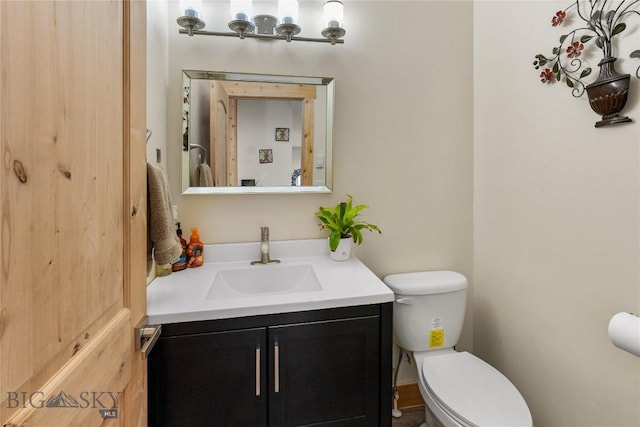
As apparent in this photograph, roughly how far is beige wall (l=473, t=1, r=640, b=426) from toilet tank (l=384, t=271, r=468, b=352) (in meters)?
0.30

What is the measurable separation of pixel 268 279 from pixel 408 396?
1088 mm

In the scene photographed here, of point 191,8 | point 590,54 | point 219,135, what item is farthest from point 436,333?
point 191,8

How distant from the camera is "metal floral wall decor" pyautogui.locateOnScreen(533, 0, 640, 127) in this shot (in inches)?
40.3

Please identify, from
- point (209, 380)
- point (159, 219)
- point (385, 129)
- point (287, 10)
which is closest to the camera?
Result: point (159, 219)

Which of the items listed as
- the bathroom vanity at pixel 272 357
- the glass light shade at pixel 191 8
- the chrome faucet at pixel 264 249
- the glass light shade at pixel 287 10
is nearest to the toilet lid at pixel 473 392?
the bathroom vanity at pixel 272 357

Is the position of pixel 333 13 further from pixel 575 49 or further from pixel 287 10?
pixel 575 49

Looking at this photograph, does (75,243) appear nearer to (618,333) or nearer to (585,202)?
(618,333)

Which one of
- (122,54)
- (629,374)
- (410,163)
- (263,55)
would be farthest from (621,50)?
(122,54)

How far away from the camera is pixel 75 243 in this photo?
0.49 m

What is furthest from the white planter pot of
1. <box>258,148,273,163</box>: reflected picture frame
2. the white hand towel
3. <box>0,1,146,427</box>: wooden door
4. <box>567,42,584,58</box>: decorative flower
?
<box>567,42,584,58</box>: decorative flower

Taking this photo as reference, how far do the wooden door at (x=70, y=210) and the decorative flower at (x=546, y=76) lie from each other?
1.52 meters

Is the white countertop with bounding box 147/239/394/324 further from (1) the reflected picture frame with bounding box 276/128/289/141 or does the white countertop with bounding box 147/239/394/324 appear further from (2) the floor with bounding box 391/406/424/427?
(2) the floor with bounding box 391/406/424/427

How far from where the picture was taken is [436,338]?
1.47 metres

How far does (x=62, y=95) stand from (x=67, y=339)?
1.23ft
